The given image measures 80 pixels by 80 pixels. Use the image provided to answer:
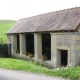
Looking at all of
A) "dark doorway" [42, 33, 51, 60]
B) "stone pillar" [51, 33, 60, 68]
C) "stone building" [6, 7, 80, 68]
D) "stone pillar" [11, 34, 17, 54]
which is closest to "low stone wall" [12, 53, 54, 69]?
"stone building" [6, 7, 80, 68]

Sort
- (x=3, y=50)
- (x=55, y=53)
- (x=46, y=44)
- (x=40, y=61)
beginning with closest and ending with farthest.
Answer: (x=55, y=53)
(x=40, y=61)
(x=46, y=44)
(x=3, y=50)

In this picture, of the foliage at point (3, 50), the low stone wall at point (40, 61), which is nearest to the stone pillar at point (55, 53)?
the low stone wall at point (40, 61)

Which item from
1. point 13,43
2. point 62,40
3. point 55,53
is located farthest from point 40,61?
point 13,43

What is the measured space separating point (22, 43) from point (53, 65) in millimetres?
7340

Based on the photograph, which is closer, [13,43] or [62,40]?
[62,40]

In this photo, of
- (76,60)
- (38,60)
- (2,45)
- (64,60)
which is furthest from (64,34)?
(2,45)

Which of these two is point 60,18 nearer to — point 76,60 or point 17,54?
point 76,60

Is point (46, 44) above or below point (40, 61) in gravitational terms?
above

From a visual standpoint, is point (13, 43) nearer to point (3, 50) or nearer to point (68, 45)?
point (3, 50)

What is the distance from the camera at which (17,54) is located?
2598 cm

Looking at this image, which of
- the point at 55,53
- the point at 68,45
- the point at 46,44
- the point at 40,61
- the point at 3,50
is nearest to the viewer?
the point at 68,45

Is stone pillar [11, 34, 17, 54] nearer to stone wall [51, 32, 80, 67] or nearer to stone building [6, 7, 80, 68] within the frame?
stone building [6, 7, 80, 68]

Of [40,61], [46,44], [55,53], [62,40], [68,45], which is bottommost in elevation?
[40,61]

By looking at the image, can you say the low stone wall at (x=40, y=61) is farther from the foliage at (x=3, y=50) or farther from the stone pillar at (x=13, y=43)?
the foliage at (x=3, y=50)
